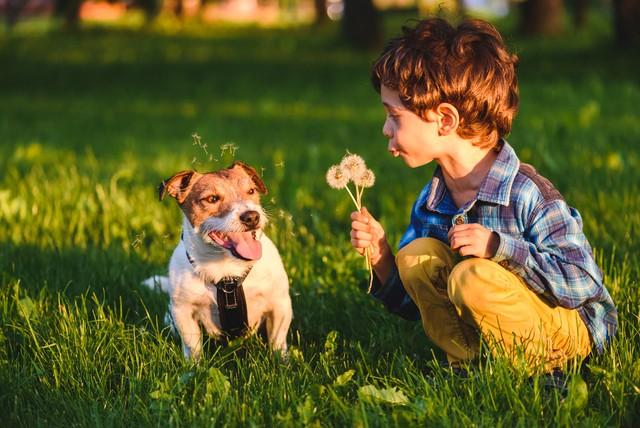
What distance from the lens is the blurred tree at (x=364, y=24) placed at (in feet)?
74.0

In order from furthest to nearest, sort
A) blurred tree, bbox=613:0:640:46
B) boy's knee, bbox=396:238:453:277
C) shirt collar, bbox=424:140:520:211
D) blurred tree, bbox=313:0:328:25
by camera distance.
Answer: blurred tree, bbox=313:0:328:25 < blurred tree, bbox=613:0:640:46 < boy's knee, bbox=396:238:453:277 < shirt collar, bbox=424:140:520:211

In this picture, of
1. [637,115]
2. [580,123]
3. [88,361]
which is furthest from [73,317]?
[637,115]

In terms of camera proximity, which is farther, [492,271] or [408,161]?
[408,161]

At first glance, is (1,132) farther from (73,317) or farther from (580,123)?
(73,317)

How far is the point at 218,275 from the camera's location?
4.14m

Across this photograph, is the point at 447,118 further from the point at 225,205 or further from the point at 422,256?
the point at 225,205

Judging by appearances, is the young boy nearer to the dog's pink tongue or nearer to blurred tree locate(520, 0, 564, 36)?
the dog's pink tongue

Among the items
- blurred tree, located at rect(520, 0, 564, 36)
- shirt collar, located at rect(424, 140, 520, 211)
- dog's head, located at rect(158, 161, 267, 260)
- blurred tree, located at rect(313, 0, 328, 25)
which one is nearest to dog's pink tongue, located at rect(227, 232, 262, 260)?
dog's head, located at rect(158, 161, 267, 260)

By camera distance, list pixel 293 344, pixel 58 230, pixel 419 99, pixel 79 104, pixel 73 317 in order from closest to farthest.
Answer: pixel 419 99 → pixel 73 317 → pixel 293 344 → pixel 58 230 → pixel 79 104

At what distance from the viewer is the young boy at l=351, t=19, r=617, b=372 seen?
3496 millimetres

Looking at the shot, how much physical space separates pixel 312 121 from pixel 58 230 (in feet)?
24.4

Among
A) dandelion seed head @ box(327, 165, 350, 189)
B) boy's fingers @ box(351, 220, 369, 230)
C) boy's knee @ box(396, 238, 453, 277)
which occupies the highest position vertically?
dandelion seed head @ box(327, 165, 350, 189)

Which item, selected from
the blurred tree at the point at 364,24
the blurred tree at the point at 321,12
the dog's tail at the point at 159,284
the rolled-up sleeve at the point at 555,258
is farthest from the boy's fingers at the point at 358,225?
the blurred tree at the point at 321,12

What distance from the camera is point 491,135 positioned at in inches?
152
